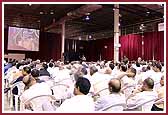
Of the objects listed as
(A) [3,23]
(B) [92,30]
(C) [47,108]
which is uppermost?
(B) [92,30]

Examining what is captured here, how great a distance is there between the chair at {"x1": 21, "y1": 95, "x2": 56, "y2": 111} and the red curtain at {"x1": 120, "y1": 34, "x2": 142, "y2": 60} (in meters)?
9.89

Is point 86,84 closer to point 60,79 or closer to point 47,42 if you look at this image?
point 60,79

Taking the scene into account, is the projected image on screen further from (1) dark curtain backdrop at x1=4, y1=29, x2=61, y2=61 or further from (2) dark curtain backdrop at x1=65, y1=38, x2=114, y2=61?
(1) dark curtain backdrop at x1=4, y1=29, x2=61, y2=61

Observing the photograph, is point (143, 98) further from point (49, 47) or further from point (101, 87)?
point (49, 47)

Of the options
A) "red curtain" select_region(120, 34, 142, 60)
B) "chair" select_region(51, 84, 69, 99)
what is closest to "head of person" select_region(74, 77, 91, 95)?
"chair" select_region(51, 84, 69, 99)

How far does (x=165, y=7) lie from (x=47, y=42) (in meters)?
14.1

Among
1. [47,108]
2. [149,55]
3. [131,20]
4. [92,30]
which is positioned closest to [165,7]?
[47,108]

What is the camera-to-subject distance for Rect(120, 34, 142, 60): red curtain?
482 inches

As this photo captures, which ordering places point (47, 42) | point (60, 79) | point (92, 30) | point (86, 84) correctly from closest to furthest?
point (86, 84) < point (60, 79) < point (47, 42) < point (92, 30)

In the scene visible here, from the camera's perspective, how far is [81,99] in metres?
1.85

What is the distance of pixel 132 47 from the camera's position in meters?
12.2

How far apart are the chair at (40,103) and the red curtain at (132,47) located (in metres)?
9.89

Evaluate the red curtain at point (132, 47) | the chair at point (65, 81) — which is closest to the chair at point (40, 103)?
the chair at point (65, 81)

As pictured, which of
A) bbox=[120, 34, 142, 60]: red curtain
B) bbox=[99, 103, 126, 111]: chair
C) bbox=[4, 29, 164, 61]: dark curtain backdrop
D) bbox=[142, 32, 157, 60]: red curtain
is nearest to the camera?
bbox=[99, 103, 126, 111]: chair
